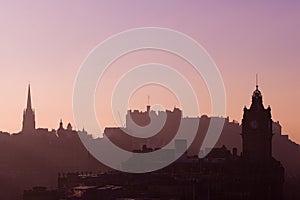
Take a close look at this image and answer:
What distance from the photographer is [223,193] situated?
346ft

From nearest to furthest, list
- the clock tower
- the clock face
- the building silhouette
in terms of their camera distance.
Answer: the building silhouette < the clock tower < the clock face

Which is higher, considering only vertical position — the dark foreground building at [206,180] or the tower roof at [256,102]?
the tower roof at [256,102]

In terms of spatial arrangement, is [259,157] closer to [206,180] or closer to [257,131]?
[257,131]

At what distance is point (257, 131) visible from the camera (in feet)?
414

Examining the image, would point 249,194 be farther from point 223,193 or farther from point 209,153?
point 209,153

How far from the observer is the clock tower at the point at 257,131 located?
4941 inches

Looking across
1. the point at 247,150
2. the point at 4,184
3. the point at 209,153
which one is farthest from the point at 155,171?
the point at 4,184

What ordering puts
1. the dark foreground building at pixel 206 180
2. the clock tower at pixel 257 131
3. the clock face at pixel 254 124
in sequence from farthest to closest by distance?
the clock face at pixel 254 124 < the clock tower at pixel 257 131 < the dark foreground building at pixel 206 180

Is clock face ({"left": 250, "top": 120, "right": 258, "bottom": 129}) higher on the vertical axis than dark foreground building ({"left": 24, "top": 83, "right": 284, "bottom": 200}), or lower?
higher

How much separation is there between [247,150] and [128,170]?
2018cm

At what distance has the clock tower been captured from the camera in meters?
126

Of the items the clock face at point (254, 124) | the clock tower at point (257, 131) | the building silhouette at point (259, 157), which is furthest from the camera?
the clock face at point (254, 124)

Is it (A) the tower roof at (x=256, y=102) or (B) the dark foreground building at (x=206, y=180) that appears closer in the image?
(B) the dark foreground building at (x=206, y=180)

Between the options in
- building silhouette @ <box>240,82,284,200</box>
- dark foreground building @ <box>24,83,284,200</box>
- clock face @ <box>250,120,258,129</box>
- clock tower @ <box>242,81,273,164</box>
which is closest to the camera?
dark foreground building @ <box>24,83,284,200</box>
